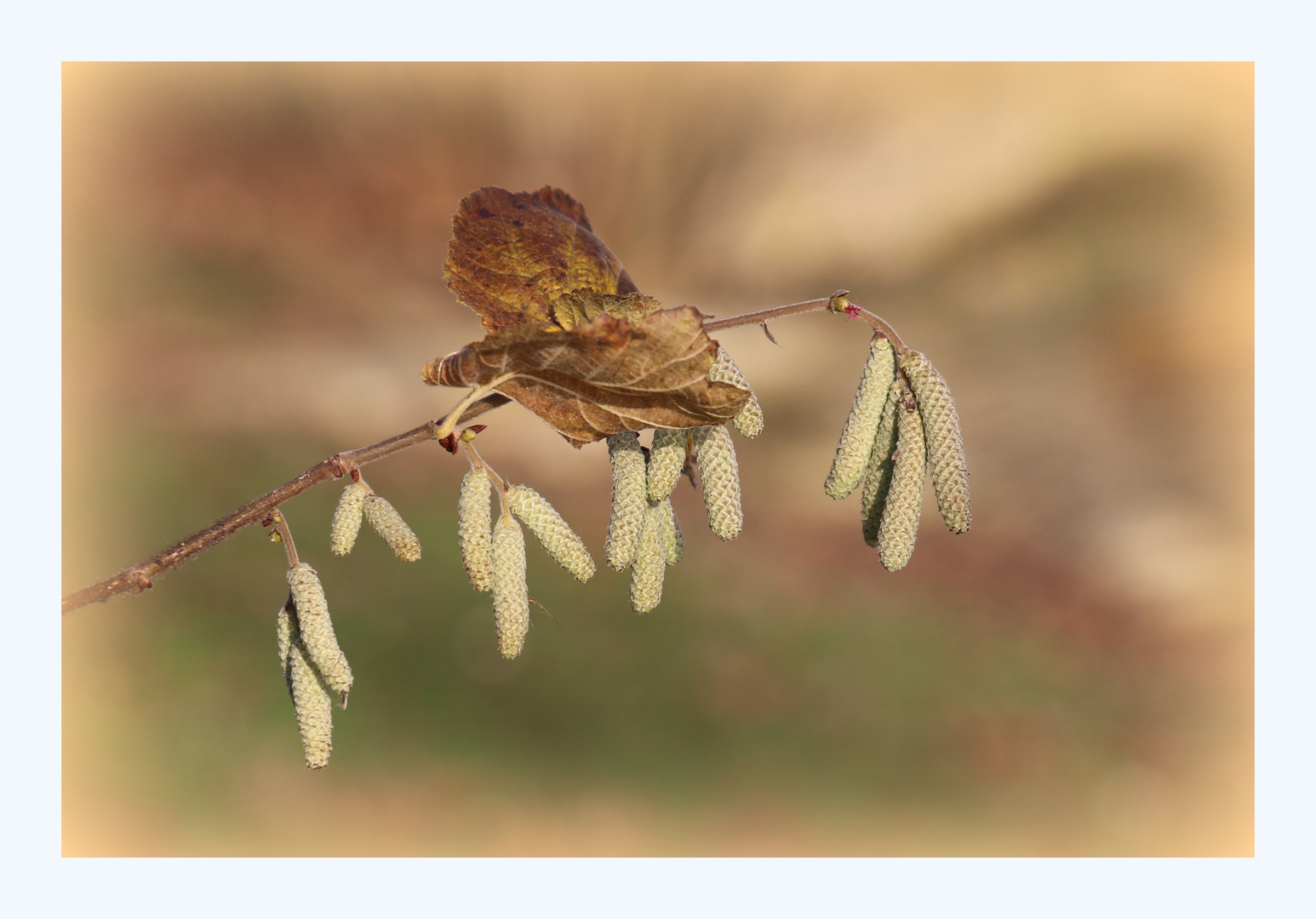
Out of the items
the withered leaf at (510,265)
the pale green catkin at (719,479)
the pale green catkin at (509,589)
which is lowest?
the pale green catkin at (509,589)

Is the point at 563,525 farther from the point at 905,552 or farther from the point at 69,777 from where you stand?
the point at 69,777

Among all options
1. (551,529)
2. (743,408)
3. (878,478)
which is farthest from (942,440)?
(551,529)

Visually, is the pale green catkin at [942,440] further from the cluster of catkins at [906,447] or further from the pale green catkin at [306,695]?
the pale green catkin at [306,695]

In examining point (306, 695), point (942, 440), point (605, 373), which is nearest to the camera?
point (605, 373)

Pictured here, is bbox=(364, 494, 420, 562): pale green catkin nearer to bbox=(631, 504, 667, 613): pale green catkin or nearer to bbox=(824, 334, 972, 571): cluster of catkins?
bbox=(631, 504, 667, 613): pale green catkin

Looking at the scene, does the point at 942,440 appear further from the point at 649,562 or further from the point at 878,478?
the point at 649,562

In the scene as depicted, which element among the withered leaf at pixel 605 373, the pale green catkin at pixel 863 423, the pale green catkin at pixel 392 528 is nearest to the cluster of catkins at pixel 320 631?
the pale green catkin at pixel 392 528
